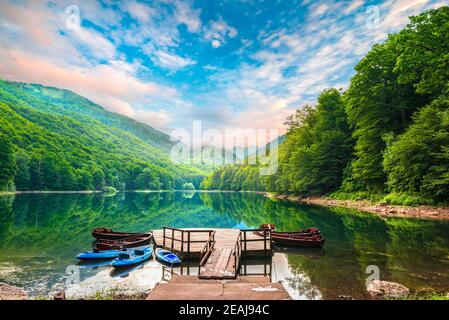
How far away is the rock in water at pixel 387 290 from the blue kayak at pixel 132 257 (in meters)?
13.4

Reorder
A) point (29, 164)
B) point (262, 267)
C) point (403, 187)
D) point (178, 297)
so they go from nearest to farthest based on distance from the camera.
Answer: point (178, 297), point (262, 267), point (403, 187), point (29, 164)

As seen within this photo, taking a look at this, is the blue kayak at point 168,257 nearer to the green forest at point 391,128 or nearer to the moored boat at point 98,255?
the moored boat at point 98,255

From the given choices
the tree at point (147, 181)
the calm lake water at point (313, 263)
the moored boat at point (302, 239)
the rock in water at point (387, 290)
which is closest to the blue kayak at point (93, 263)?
the calm lake water at point (313, 263)

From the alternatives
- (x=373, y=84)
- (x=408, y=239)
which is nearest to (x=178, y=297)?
(x=408, y=239)

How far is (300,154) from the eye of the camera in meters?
70.0

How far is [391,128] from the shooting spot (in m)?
45.2

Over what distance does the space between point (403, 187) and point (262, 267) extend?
103ft

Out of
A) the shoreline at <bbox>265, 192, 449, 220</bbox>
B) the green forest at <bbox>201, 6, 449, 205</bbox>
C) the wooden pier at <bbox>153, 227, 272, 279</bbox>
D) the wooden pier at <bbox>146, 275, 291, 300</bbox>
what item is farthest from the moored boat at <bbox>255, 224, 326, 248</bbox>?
the shoreline at <bbox>265, 192, 449, 220</bbox>

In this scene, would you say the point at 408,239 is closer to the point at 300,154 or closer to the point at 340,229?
the point at 340,229

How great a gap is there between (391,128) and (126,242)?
44231 mm

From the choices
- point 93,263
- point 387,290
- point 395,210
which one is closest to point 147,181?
point 395,210

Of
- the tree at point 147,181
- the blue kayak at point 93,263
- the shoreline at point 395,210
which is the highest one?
the tree at point 147,181

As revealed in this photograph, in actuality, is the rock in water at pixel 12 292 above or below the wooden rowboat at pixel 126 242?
below

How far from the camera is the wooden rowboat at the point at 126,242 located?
20594mm
